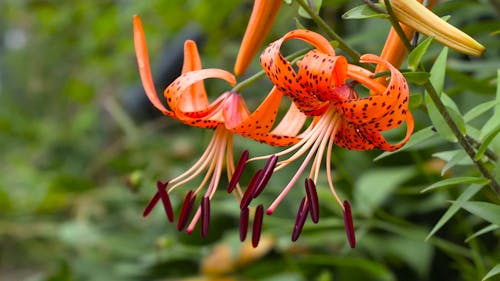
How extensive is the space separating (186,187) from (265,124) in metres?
1.03

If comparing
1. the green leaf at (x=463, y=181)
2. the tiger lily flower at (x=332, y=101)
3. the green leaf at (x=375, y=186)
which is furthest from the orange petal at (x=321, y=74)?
the green leaf at (x=375, y=186)

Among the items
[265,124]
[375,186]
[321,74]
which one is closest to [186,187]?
[375,186]

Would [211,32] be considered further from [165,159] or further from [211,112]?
[211,112]

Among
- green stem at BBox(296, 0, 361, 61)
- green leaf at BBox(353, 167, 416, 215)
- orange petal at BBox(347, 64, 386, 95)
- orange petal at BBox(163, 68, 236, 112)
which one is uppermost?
orange petal at BBox(163, 68, 236, 112)

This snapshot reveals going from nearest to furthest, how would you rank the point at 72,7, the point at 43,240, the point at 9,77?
the point at 43,240, the point at 72,7, the point at 9,77

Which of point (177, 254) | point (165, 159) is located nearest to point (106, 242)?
point (177, 254)

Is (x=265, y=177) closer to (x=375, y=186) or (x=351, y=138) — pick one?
(x=351, y=138)

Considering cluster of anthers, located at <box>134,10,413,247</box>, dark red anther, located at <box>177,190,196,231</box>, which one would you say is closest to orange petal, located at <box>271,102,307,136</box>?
cluster of anthers, located at <box>134,10,413,247</box>

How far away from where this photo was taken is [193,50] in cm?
82

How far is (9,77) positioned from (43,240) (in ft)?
5.36

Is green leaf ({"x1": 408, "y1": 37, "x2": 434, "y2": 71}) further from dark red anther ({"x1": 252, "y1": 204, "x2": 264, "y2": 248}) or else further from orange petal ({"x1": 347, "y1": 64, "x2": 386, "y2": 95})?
dark red anther ({"x1": 252, "y1": 204, "x2": 264, "y2": 248})

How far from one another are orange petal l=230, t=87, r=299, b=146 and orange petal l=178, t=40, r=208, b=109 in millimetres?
80

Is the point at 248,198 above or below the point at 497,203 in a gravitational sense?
above

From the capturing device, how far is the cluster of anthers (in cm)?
66
